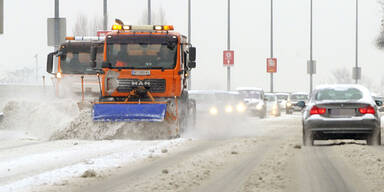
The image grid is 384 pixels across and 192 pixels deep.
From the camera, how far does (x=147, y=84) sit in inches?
835

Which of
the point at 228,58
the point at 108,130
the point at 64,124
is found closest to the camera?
the point at 108,130

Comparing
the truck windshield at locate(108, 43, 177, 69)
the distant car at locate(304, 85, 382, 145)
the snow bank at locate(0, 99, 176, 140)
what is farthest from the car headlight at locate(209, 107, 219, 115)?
the distant car at locate(304, 85, 382, 145)

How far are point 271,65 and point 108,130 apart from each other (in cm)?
5736

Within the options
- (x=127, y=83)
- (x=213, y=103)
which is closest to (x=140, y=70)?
(x=127, y=83)

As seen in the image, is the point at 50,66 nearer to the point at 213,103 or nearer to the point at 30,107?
the point at 30,107

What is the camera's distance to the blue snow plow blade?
2006 centimetres

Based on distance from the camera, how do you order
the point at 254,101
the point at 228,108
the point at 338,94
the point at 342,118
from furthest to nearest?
the point at 254,101 → the point at 228,108 → the point at 338,94 → the point at 342,118

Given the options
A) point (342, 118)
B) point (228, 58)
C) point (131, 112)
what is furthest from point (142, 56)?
point (228, 58)

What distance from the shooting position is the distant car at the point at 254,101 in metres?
41.4

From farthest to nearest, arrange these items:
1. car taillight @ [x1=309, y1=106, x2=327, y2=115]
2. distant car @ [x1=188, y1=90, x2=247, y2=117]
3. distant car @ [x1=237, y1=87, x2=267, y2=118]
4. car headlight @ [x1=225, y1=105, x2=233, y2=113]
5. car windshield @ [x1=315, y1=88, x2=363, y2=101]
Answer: distant car @ [x1=237, y1=87, x2=267, y2=118]
car headlight @ [x1=225, y1=105, x2=233, y2=113]
distant car @ [x1=188, y1=90, x2=247, y2=117]
car windshield @ [x1=315, y1=88, x2=363, y2=101]
car taillight @ [x1=309, y1=106, x2=327, y2=115]

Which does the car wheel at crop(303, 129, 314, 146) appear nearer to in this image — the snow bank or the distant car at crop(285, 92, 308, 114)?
the snow bank

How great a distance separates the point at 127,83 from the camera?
2131 centimetres

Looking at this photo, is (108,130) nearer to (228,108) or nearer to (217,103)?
Answer: (217,103)

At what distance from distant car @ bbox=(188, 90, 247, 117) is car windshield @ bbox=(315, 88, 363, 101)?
31.4ft
